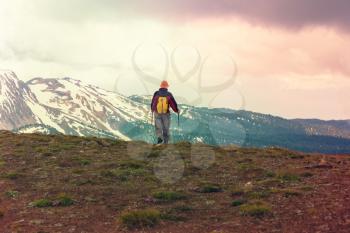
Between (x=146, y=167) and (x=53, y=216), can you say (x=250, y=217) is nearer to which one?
(x=53, y=216)

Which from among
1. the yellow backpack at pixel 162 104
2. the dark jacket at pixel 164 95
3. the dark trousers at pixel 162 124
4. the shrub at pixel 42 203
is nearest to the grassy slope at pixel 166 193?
the shrub at pixel 42 203

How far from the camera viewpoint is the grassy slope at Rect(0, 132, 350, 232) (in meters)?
17.9

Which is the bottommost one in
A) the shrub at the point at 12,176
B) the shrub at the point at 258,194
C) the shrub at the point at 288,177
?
the shrub at the point at 12,176

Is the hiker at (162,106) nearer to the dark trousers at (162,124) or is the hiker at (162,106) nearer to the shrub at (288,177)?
the dark trousers at (162,124)

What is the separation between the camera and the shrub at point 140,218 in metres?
18.0

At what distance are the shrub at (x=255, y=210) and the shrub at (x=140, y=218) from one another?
3.45 metres

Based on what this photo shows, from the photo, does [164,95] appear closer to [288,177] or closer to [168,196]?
[288,177]

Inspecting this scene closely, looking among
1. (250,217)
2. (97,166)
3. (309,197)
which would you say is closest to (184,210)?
(250,217)

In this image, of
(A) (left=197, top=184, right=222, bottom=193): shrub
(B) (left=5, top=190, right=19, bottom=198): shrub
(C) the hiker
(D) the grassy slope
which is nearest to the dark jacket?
(C) the hiker

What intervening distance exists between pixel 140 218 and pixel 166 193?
3.78 metres

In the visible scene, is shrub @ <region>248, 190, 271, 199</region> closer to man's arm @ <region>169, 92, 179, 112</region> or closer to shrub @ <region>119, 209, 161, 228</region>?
shrub @ <region>119, 209, 161, 228</region>

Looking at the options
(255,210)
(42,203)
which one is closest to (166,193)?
(255,210)

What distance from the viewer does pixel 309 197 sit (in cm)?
2016

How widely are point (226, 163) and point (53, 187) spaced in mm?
11176
